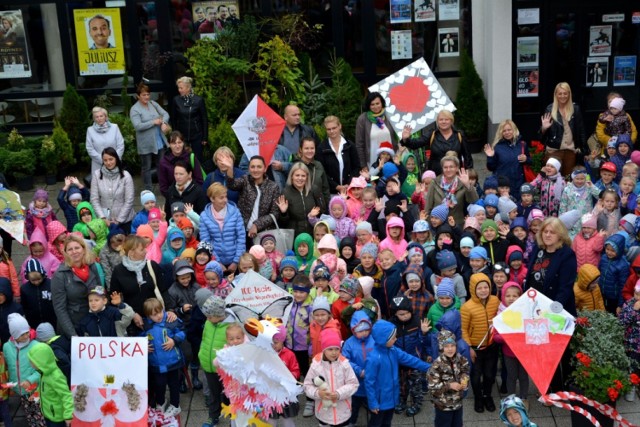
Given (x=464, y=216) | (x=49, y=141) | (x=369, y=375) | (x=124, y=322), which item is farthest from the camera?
(x=49, y=141)

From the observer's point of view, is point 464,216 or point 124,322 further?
point 464,216

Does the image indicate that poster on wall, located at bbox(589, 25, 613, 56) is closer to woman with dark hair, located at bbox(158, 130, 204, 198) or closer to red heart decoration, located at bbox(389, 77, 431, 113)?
red heart decoration, located at bbox(389, 77, 431, 113)

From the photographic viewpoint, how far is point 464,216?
12.8 m

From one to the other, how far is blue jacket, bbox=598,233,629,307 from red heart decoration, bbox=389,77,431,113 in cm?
406

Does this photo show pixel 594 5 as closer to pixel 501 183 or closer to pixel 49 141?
pixel 501 183

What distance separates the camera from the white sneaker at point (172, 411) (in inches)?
416

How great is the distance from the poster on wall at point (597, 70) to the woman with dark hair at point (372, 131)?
16.1 ft

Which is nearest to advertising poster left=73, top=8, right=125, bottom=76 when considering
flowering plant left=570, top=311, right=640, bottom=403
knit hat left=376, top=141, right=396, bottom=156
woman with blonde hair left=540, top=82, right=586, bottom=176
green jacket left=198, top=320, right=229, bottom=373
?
knit hat left=376, top=141, right=396, bottom=156

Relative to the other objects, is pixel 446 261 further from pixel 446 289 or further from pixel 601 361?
pixel 601 361

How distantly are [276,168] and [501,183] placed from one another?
2.90 metres

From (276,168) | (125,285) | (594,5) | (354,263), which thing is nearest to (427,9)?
(594,5)

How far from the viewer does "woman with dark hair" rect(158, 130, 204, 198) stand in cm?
1355

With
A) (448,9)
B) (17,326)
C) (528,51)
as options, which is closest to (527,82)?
(528,51)

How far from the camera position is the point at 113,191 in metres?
13.4
